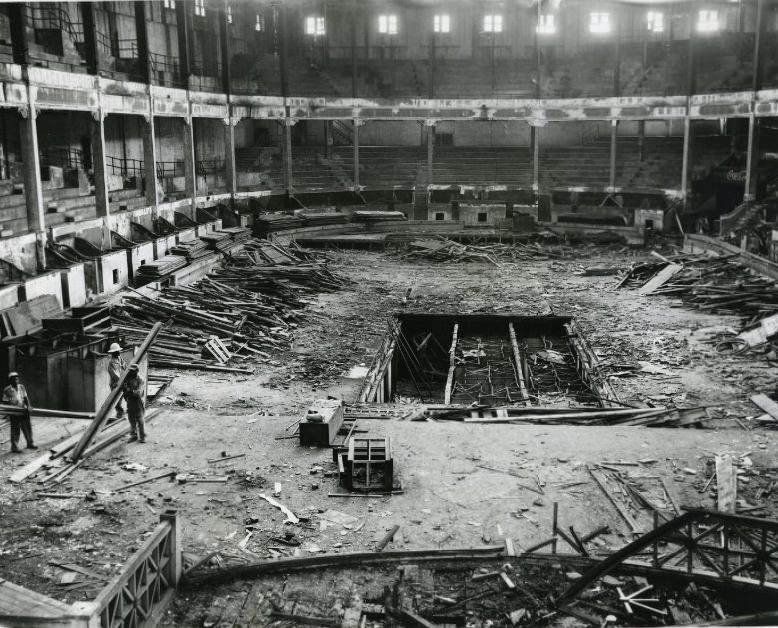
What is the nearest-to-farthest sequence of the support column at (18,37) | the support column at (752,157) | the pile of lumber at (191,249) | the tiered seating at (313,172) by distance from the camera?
1. the support column at (18,37)
2. the pile of lumber at (191,249)
3. the support column at (752,157)
4. the tiered seating at (313,172)

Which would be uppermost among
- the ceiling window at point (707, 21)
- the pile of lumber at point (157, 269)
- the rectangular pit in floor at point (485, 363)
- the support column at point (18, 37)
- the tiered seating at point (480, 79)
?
the ceiling window at point (707, 21)

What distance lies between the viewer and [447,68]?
142 ft

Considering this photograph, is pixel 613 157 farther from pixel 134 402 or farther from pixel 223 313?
pixel 134 402

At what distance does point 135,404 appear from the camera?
13023 millimetres

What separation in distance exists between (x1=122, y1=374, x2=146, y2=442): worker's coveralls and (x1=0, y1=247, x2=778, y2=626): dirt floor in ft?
0.82

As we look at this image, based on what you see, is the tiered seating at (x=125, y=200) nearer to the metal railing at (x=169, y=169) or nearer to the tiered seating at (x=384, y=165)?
the metal railing at (x=169, y=169)

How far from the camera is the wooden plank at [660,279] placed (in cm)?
2605

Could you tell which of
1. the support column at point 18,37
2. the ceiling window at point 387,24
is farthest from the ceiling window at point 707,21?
the support column at point 18,37

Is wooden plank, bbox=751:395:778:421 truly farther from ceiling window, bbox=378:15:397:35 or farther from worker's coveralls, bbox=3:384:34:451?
ceiling window, bbox=378:15:397:35

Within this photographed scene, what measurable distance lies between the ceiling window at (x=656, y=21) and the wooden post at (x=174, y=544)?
41.8 meters

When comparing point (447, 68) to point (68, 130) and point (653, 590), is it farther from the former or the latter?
point (653, 590)

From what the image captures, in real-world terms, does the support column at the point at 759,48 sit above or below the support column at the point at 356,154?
above

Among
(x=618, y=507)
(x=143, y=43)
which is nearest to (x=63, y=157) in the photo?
(x=143, y=43)

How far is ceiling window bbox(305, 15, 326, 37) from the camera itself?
44281mm
